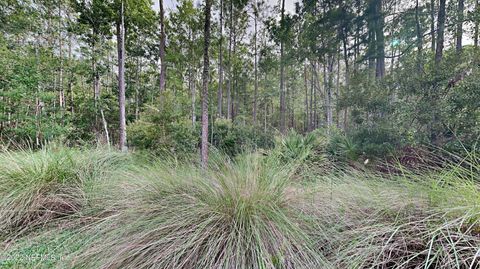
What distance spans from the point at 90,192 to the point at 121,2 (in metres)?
7.72

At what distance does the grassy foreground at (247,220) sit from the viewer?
1094 mm

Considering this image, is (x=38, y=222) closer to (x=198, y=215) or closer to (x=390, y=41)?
(x=198, y=215)

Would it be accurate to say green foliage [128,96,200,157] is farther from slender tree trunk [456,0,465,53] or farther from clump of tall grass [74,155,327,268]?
slender tree trunk [456,0,465,53]

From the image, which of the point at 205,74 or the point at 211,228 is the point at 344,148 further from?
the point at 211,228

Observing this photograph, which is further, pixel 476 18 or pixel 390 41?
pixel 390 41

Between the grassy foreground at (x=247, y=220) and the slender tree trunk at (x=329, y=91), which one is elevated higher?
the slender tree trunk at (x=329, y=91)

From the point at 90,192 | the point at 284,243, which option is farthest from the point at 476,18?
the point at 90,192

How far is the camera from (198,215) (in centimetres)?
133

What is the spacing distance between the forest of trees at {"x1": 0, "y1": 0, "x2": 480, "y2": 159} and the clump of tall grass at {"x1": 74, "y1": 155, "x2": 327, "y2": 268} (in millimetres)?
1815

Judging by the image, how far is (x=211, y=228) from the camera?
4.07 ft

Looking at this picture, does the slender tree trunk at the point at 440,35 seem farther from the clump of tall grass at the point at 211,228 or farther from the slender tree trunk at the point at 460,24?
the clump of tall grass at the point at 211,228

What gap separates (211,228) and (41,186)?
184cm

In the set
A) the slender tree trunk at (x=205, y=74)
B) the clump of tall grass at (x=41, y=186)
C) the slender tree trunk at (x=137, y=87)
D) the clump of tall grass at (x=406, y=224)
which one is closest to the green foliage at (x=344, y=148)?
the slender tree trunk at (x=205, y=74)

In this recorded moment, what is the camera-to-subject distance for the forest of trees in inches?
196
